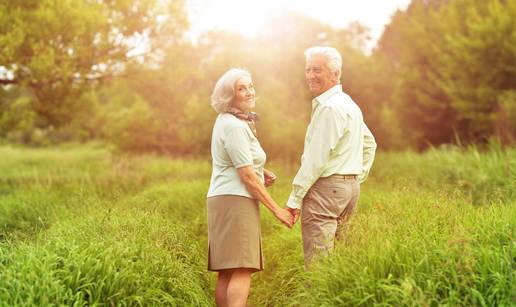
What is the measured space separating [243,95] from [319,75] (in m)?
0.63

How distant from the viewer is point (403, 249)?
4238 mm

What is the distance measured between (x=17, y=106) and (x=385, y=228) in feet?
30.8

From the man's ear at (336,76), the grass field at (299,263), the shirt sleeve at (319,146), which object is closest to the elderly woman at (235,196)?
the shirt sleeve at (319,146)

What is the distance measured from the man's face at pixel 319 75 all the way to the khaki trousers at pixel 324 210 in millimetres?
732

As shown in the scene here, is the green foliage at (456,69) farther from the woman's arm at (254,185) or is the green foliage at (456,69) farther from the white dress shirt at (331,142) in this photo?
the woman's arm at (254,185)

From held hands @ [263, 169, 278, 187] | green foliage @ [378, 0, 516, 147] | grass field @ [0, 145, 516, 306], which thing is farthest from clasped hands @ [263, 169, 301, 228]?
green foliage @ [378, 0, 516, 147]

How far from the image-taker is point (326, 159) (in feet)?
15.1

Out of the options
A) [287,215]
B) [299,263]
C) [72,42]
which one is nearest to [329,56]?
[287,215]

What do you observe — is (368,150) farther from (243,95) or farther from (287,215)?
(243,95)

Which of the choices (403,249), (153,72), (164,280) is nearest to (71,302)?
(164,280)

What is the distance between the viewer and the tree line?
11.2m

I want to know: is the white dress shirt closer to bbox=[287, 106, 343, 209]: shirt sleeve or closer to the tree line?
bbox=[287, 106, 343, 209]: shirt sleeve

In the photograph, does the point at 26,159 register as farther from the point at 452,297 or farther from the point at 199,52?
the point at 452,297

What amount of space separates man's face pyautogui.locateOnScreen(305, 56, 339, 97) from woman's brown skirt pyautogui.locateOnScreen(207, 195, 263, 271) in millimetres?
1056
